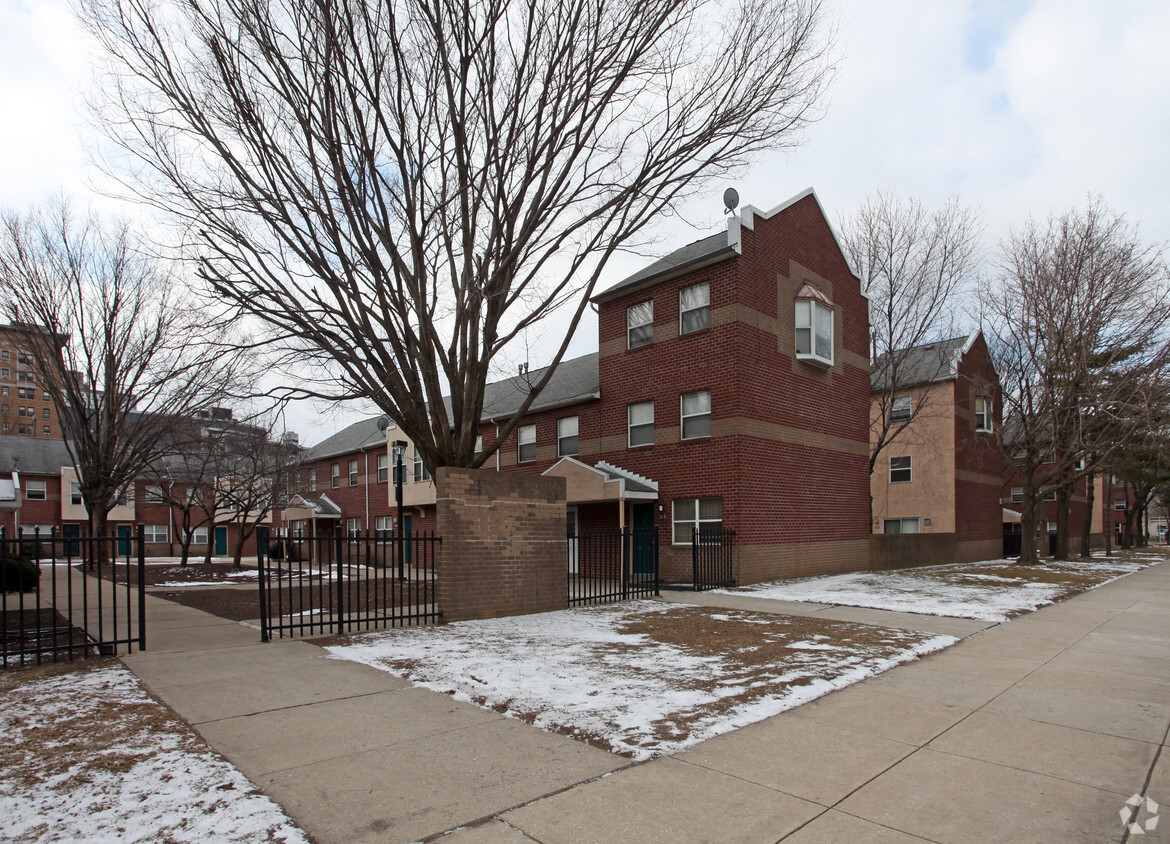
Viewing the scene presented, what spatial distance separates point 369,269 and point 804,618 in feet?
29.8

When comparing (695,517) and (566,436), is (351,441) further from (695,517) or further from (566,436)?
(695,517)

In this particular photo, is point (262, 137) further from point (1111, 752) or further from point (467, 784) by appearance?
point (1111, 752)

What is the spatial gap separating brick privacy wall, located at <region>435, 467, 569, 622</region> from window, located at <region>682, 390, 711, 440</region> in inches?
257

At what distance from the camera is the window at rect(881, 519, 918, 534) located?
29.4m

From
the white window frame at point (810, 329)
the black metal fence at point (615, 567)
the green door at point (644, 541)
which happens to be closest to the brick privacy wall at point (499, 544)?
the black metal fence at point (615, 567)

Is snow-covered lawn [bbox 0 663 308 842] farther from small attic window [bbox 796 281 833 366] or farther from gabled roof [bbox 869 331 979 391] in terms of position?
gabled roof [bbox 869 331 979 391]

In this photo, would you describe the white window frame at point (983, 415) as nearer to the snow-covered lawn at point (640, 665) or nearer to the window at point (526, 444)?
the window at point (526, 444)

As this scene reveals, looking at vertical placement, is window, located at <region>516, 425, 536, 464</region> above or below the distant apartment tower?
below

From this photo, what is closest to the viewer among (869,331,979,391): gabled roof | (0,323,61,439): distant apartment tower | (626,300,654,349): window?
(626,300,654,349): window

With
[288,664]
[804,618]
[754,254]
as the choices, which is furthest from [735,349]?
[288,664]

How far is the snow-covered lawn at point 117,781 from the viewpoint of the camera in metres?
3.78

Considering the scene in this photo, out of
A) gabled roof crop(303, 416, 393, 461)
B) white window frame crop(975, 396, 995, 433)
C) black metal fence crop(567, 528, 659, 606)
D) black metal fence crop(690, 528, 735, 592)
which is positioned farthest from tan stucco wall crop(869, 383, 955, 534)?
gabled roof crop(303, 416, 393, 461)

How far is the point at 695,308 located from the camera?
1891cm

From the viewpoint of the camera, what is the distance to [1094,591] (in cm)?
1700
